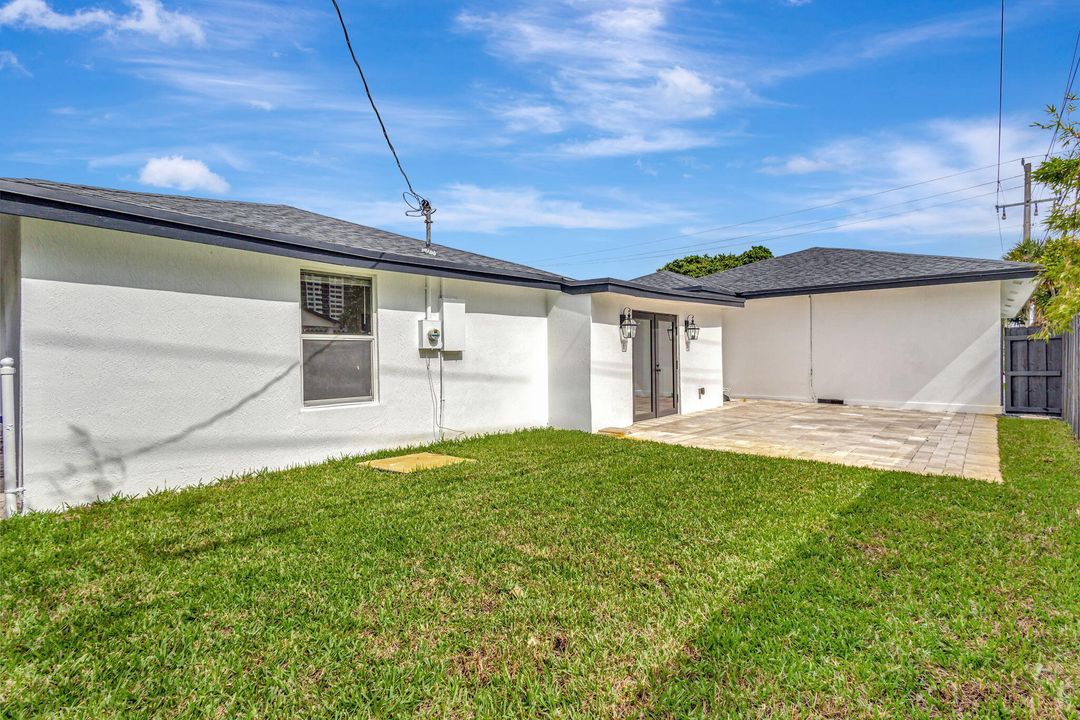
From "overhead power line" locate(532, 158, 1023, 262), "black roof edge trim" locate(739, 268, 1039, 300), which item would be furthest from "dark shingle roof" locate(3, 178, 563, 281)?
"overhead power line" locate(532, 158, 1023, 262)

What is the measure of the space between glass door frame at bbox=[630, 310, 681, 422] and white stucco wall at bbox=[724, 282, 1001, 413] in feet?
12.3

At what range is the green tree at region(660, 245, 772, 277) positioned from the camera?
32.6 m

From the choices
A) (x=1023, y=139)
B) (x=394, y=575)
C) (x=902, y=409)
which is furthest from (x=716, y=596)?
(x=1023, y=139)

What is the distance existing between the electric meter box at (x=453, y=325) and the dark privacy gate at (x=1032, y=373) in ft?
35.1

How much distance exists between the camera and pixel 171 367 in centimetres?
528

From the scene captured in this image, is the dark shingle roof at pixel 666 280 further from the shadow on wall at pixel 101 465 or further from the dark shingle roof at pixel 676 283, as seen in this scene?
the shadow on wall at pixel 101 465

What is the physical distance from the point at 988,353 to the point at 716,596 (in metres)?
11.2

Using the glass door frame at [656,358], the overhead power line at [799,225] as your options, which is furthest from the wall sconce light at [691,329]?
the overhead power line at [799,225]

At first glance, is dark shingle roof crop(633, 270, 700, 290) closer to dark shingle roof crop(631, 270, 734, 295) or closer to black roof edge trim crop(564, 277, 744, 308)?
dark shingle roof crop(631, 270, 734, 295)

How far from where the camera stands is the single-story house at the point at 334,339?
4664 mm

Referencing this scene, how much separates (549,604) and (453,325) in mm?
5321

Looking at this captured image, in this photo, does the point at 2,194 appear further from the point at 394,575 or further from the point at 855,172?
the point at 855,172

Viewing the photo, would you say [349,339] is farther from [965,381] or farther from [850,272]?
[965,381]

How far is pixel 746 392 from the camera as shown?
46.3ft
